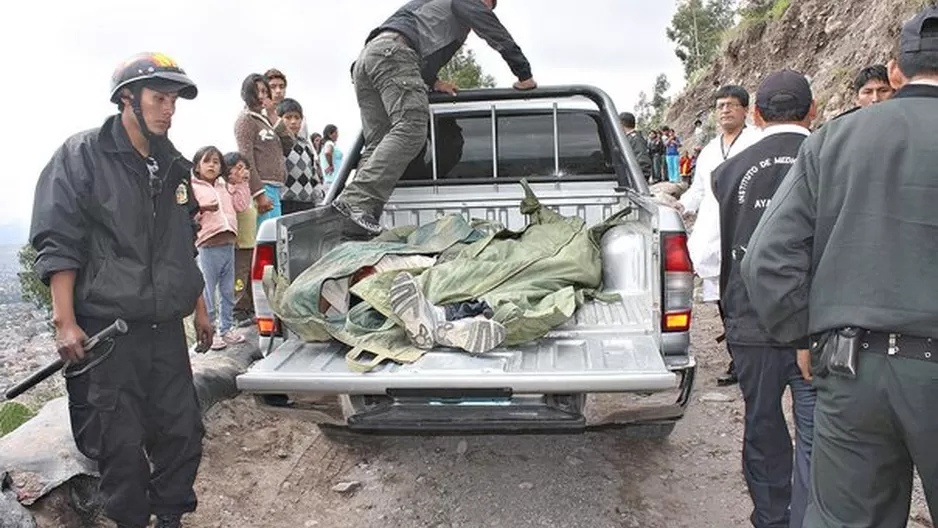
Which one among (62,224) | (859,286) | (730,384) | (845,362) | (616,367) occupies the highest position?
(62,224)

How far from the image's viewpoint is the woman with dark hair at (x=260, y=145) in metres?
5.46

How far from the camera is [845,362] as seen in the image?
1884 millimetres

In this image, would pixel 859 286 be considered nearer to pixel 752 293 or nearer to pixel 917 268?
pixel 917 268

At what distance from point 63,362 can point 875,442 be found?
8.41ft

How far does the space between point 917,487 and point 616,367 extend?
195cm

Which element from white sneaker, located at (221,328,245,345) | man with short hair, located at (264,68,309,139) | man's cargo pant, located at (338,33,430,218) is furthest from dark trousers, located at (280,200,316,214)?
man's cargo pant, located at (338,33,430,218)

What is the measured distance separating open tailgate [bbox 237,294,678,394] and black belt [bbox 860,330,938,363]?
71 cm

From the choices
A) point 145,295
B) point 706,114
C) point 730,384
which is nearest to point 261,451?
point 145,295

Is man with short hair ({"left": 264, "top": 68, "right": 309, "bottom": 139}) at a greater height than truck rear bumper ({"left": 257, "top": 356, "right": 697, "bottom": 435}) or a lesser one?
greater

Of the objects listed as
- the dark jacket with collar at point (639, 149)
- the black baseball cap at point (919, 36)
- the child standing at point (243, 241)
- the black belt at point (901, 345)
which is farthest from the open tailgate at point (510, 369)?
the dark jacket with collar at point (639, 149)

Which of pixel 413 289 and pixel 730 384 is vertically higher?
pixel 413 289

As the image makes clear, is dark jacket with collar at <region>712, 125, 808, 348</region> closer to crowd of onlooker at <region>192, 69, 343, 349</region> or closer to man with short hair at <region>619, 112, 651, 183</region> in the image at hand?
crowd of onlooker at <region>192, 69, 343, 349</region>

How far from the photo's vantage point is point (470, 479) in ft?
12.1

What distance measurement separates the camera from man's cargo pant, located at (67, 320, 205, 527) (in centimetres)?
275
